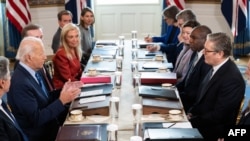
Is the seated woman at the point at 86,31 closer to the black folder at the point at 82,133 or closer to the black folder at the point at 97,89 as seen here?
the black folder at the point at 97,89

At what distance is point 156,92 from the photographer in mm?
2928

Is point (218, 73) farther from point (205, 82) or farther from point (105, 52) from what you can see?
point (105, 52)

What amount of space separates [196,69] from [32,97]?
1593 mm

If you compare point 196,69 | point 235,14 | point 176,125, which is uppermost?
point 235,14

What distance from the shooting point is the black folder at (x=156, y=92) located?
9.33 ft

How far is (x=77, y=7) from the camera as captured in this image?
7.06m

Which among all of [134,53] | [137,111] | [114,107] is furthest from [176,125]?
[134,53]

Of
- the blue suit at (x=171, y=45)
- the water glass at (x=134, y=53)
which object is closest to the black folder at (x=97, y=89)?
the water glass at (x=134, y=53)

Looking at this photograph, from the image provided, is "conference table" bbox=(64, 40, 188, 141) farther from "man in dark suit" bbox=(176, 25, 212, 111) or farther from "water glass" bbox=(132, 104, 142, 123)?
"man in dark suit" bbox=(176, 25, 212, 111)

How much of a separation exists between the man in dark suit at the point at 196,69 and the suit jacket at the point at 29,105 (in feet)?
4.48

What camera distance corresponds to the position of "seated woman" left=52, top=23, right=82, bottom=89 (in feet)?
12.6

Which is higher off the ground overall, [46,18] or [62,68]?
[46,18]

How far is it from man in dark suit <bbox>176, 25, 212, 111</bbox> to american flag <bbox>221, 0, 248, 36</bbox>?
140 inches

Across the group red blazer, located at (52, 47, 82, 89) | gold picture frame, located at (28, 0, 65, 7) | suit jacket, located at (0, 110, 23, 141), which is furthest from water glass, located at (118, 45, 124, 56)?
gold picture frame, located at (28, 0, 65, 7)
